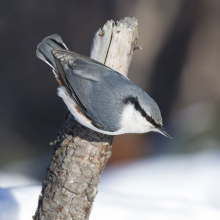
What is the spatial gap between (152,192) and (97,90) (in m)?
1.47

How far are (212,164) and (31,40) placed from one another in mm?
2378

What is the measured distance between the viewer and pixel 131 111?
5.16 feet

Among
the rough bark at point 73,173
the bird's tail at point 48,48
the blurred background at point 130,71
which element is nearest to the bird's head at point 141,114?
the rough bark at point 73,173

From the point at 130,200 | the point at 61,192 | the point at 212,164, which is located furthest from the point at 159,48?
the point at 61,192

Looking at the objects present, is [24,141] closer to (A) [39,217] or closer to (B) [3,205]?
(B) [3,205]

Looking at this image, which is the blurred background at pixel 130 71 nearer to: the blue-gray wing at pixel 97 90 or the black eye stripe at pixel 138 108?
the blue-gray wing at pixel 97 90

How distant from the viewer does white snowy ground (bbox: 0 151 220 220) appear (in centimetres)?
208

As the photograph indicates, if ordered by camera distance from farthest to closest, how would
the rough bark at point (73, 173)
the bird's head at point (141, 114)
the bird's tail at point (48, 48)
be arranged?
the bird's tail at point (48, 48)
the rough bark at point (73, 173)
the bird's head at point (141, 114)

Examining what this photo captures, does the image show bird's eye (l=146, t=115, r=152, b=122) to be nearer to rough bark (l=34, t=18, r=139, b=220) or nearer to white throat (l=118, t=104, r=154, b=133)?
white throat (l=118, t=104, r=154, b=133)

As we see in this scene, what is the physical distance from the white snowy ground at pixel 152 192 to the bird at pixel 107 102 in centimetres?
82

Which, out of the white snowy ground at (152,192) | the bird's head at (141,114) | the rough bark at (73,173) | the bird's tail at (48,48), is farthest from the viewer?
the white snowy ground at (152,192)

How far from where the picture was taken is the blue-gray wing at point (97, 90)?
5.19ft

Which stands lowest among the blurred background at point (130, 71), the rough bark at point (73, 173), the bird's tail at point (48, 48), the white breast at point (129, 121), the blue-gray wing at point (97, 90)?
the rough bark at point (73, 173)

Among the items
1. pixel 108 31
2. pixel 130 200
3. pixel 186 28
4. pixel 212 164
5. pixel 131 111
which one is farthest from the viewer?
pixel 186 28
